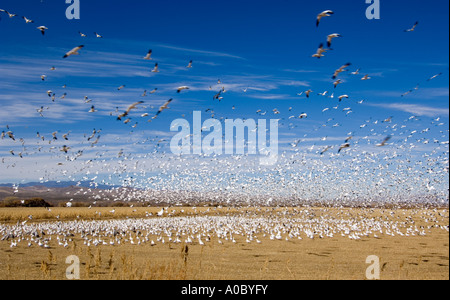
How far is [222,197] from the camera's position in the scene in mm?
116312

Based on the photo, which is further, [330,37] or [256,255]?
[256,255]

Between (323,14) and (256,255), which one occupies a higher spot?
(323,14)

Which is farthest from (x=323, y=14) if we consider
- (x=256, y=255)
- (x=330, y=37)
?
(x=256, y=255)

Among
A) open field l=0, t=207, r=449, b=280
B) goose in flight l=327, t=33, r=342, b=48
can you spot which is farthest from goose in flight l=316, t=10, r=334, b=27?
open field l=0, t=207, r=449, b=280

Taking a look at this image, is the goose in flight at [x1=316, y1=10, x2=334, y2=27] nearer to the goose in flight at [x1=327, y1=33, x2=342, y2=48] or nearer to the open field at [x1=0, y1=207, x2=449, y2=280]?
the goose in flight at [x1=327, y1=33, x2=342, y2=48]

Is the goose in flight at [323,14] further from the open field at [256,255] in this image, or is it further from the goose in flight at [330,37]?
the open field at [256,255]

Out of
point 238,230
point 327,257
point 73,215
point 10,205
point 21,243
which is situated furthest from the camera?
point 10,205

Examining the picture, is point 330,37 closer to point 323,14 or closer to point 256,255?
point 323,14

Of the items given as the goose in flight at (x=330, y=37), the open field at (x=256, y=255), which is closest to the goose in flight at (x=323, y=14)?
the goose in flight at (x=330, y=37)
